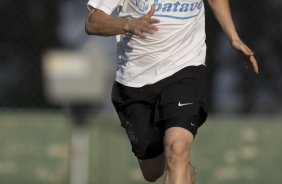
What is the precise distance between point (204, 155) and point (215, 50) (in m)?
2.06

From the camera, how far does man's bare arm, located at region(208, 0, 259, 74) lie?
6.27 meters

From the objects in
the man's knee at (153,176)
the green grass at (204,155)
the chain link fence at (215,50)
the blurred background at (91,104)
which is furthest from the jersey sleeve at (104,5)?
the chain link fence at (215,50)

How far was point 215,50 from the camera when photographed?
1173 cm

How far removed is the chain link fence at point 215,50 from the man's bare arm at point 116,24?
5119mm

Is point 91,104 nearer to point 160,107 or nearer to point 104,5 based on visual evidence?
point 160,107

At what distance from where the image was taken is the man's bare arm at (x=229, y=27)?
20.6 ft

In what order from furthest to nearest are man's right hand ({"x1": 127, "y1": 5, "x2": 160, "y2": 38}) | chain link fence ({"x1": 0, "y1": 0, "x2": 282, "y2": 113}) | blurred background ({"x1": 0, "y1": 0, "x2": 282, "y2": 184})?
chain link fence ({"x1": 0, "y1": 0, "x2": 282, "y2": 113}) → blurred background ({"x1": 0, "y1": 0, "x2": 282, "y2": 184}) → man's right hand ({"x1": 127, "y1": 5, "x2": 160, "y2": 38})

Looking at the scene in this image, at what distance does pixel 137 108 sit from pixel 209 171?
11.8 ft

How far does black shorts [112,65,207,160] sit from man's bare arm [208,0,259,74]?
262mm

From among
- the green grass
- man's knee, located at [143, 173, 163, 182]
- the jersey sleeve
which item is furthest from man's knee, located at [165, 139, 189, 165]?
the green grass

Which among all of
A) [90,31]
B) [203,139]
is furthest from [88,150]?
[90,31]

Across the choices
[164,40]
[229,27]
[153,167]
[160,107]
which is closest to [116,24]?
[164,40]

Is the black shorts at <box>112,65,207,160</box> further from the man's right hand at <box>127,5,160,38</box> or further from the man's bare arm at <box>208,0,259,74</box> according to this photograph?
Answer: the man's right hand at <box>127,5,160,38</box>

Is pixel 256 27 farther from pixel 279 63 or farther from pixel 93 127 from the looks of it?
pixel 93 127
